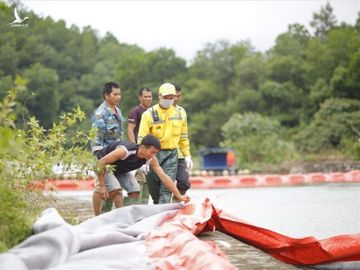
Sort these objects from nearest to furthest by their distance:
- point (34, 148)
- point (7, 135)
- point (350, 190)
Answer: point (7, 135), point (34, 148), point (350, 190)

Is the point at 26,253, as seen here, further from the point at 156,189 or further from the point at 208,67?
the point at 208,67

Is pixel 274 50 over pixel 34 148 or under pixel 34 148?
over

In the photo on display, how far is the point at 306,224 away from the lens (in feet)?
41.4

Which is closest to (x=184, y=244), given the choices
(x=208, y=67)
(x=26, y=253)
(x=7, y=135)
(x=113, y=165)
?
(x=26, y=253)

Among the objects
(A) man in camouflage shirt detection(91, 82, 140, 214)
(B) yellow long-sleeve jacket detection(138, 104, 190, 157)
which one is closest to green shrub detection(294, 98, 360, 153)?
(B) yellow long-sleeve jacket detection(138, 104, 190, 157)

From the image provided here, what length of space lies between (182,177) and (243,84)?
53874 millimetres

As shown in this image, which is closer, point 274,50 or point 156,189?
point 156,189

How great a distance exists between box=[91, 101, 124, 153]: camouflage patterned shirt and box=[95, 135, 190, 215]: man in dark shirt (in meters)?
0.23

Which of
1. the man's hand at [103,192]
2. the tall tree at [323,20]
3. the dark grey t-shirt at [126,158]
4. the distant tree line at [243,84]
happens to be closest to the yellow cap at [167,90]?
the dark grey t-shirt at [126,158]

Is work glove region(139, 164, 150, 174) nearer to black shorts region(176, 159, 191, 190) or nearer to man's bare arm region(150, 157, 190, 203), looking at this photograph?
man's bare arm region(150, 157, 190, 203)

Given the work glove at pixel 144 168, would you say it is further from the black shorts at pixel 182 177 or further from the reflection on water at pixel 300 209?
the reflection on water at pixel 300 209

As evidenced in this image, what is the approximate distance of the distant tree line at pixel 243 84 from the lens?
117ft

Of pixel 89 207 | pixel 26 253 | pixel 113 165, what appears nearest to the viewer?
pixel 26 253

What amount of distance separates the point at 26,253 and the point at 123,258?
34.4 inches
